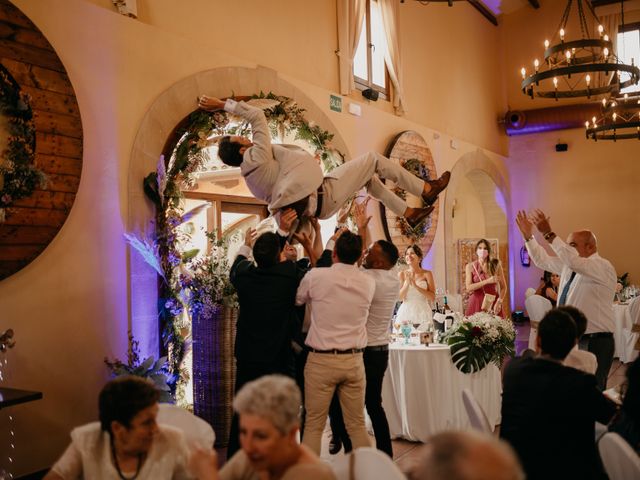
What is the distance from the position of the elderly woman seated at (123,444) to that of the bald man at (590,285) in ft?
12.1

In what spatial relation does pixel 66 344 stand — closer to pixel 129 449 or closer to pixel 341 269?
pixel 341 269

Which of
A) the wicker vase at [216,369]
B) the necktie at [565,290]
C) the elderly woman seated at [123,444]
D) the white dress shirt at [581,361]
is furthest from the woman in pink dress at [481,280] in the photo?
the elderly woman seated at [123,444]

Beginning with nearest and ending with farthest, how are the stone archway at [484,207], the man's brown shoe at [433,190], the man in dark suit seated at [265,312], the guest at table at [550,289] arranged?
the man in dark suit seated at [265,312], the man's brown shoe at [433,190], the guest at table at [550,289], the stone archway at [484,207]

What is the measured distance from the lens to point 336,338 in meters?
4.01

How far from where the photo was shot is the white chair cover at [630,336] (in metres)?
9.20

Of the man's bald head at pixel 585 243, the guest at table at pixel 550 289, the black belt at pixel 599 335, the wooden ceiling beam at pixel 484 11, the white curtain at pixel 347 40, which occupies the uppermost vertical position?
the wooden ceiling beam at pixel 484 11

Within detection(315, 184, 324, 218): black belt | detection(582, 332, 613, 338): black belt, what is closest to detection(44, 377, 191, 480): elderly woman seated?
detection(315, 184, 324, 218): black belt

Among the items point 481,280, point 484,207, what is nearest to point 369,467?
point 481,280

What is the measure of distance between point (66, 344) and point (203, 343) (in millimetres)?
1182

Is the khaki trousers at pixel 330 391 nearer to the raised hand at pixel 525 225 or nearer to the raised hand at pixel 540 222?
the raised hand at pixel 540 222

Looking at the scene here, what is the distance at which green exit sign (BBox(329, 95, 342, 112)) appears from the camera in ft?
25.7

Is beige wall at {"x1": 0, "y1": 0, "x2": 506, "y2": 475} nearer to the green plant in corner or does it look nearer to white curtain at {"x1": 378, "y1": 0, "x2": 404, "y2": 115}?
the green plant in corner

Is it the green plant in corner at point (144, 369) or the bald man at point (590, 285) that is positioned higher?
the bald man at point (590, 285)

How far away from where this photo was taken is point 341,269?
405 centimetres
